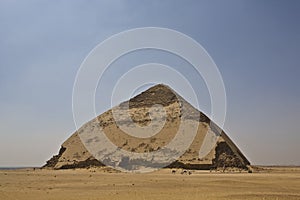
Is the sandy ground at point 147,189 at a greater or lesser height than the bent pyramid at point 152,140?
lesser

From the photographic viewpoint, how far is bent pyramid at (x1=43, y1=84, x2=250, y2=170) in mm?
67562

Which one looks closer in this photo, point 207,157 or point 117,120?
point 207,157

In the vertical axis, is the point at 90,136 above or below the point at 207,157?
above

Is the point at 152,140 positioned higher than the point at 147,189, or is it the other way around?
the point at 152,140

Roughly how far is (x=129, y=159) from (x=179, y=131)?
11.9 metres

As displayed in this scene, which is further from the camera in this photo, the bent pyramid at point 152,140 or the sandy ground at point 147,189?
the bent pyramid at point 152,140

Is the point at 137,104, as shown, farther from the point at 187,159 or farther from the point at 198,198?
the point at 198,198

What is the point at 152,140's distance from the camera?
7262 centimetres

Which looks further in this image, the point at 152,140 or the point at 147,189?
the point at 152,140

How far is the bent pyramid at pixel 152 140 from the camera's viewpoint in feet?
222

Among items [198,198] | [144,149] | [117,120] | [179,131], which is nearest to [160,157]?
[144,149]

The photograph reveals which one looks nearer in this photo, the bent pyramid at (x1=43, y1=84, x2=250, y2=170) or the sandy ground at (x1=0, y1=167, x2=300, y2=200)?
the sandy ground at (x1=0, y1=167, x2=300, y2=200)

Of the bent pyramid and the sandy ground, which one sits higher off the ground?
the bent pyramid

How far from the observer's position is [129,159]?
67875 mm
